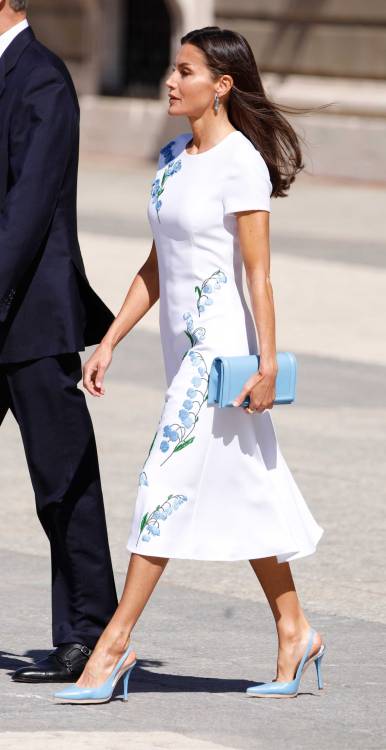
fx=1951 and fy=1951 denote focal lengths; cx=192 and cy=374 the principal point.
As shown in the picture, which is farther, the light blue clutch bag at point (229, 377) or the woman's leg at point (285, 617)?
the woman's leg at point (285, 617)

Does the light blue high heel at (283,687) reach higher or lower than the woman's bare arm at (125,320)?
lower

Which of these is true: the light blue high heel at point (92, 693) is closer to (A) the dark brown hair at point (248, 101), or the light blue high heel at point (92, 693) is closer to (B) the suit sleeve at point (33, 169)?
(B) the suit sleeve at point (33, 169)

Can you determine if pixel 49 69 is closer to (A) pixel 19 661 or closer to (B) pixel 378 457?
(A) pixel 19 661

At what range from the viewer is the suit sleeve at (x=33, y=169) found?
4871mm

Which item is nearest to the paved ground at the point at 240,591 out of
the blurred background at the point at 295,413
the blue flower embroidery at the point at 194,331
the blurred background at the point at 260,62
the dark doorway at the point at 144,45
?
the blurred background at the point at 295,413

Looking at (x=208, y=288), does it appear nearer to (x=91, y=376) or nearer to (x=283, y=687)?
(x=91, y=376)

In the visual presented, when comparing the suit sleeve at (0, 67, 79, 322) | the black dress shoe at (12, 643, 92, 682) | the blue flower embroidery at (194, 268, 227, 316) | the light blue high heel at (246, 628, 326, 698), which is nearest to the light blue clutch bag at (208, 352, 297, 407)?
the blue flower embroidery at (194, 268, 227, 316)

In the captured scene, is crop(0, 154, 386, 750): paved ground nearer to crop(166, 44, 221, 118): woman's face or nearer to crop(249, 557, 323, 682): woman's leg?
crop(249, 557, 323, 682): woman's leg

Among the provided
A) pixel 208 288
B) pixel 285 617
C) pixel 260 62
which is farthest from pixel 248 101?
pixel 260 62

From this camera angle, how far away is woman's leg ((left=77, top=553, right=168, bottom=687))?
483cm

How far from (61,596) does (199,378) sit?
0.75 metres

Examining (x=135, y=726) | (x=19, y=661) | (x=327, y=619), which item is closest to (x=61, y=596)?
(x=19, y=661)

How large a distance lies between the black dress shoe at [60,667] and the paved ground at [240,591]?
0.17 ft

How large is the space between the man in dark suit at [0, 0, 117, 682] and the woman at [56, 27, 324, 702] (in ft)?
0.52
